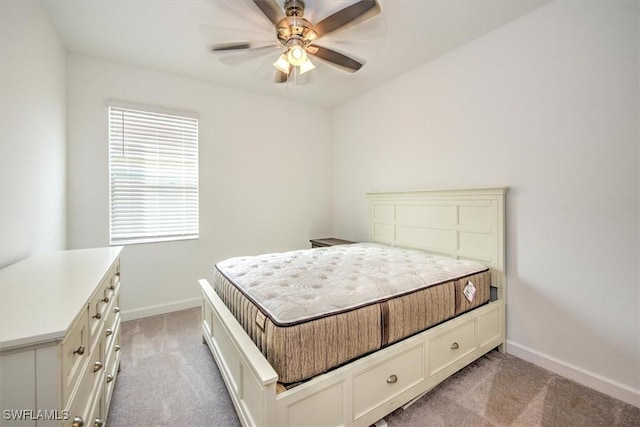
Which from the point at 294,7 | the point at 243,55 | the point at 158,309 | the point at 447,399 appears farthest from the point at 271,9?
the point at 158,309

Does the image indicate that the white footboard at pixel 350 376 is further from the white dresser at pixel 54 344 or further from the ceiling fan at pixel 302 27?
the ceiling fan at pixel 302 27

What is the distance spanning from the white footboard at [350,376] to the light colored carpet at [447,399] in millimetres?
116

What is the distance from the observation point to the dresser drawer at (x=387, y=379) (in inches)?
54.2

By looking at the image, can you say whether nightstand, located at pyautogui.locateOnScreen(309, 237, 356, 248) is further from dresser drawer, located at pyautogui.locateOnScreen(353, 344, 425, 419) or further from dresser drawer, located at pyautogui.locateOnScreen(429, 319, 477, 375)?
dresser drawer, located at pyautogui.locateOnScreen(353, 344, 425, 419)

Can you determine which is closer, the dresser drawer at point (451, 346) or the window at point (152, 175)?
the dresser drawer at point (451, 346)

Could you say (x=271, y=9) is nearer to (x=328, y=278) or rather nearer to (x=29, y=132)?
(x=328, y=278)

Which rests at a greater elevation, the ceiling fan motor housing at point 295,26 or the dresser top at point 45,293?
the ceiling fan motor housing at point 295,26

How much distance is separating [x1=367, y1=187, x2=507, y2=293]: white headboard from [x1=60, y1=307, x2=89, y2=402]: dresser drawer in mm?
2615

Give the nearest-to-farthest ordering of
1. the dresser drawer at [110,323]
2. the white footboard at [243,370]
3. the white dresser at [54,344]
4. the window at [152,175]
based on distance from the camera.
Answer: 1. the white dresser at [54,344]
2. the white footboard at [243,370]
3. the dresser drawer at [110,323]
4. the window at [152,175]

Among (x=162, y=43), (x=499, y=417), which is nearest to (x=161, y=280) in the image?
(x=162, y=43)

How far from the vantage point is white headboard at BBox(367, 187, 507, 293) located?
7.34 ft

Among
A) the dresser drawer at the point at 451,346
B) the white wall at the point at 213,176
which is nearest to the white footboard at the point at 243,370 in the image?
the dresser drawer at the point at 451,346

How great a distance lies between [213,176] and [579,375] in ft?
12.3

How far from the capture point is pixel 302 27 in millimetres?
1817
